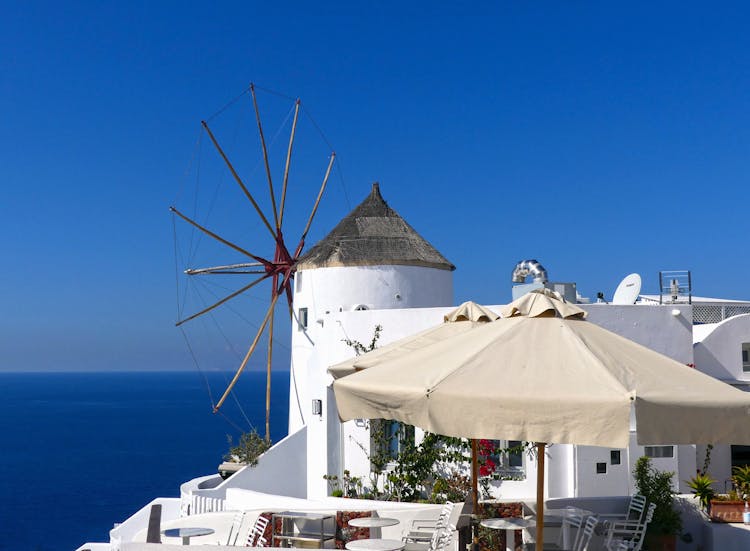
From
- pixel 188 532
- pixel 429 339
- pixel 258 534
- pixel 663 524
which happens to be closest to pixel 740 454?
pixel 663 524

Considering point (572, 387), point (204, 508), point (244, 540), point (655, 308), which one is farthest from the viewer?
point (204, 508)

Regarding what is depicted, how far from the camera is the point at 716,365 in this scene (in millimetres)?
16109

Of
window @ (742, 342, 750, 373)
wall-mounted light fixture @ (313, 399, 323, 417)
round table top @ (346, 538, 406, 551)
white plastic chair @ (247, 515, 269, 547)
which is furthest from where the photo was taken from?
wall-mounted light fixture @ (313, 399, 323, 417)

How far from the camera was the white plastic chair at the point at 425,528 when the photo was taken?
9797 millimetres

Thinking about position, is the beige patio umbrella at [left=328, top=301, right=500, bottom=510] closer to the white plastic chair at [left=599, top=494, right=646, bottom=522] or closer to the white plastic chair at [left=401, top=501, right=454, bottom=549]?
the white plastic chair at [left=401, top=501, right=454, bottom=549]

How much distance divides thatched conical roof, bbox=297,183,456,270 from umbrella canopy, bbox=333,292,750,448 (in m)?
14.2

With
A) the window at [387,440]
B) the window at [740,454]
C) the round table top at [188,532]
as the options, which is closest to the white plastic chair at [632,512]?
the round table top at [188,532]

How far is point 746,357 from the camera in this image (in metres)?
16.5

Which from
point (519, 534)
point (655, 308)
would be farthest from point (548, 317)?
point (655, 308)

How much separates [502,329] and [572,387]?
1.23 metres

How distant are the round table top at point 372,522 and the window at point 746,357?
949cm

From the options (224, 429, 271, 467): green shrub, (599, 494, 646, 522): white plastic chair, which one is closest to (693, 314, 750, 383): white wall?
(599, 494, 646, 522): white plastic chair

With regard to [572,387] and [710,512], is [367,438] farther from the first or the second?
[572,387]

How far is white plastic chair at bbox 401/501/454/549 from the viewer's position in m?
9.80
